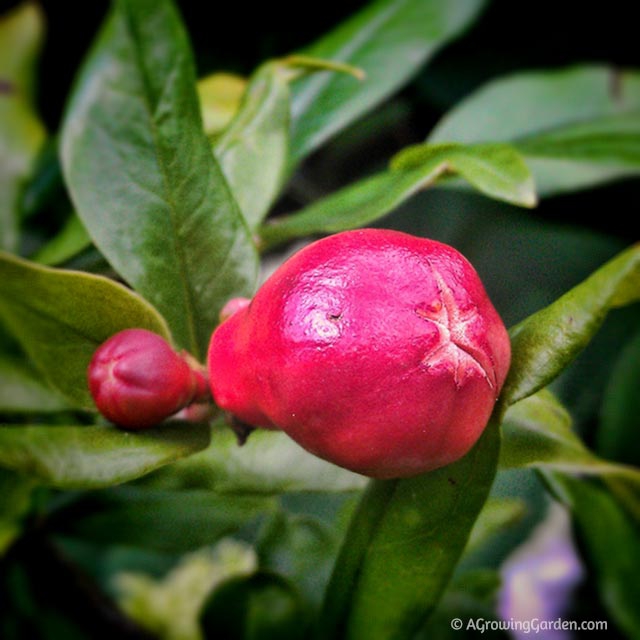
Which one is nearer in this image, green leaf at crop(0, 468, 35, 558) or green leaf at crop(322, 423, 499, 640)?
green leaf at crop(322, 423, 499, 640)

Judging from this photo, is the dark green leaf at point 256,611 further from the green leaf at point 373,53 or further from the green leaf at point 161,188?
the green leaf at point 373,53

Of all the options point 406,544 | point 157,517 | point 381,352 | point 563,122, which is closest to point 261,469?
point 406,544

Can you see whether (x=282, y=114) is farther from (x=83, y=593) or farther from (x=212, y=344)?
(x=83, y=593)

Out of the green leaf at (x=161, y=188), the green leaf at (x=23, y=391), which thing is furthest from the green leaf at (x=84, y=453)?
the green leaf at (x=23, y=391)

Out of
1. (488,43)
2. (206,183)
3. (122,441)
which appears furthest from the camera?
(488,43)

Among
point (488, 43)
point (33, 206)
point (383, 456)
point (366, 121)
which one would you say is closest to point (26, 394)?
point (33, 206)

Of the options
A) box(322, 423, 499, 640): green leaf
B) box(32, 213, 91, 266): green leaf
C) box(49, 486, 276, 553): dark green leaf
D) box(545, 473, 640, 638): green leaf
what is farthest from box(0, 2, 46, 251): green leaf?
box(545, 473, 640, 638): green leaf

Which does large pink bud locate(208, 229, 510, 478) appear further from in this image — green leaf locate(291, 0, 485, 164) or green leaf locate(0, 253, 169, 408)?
green leaf locate(291, 0, 485, 164)
